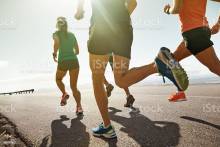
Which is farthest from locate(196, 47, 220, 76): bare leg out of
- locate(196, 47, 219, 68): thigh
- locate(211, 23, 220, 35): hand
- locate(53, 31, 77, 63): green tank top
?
locate(53, 31, 77, 63): green tank top

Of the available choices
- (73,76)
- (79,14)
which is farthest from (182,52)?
(73,76)

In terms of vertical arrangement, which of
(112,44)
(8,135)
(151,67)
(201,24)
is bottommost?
(8,135)

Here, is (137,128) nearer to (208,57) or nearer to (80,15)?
(208,57)

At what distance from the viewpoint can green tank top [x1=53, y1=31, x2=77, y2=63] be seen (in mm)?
7242

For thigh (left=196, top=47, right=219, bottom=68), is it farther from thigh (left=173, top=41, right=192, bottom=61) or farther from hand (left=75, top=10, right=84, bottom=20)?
hand (left=75, top=10, right=84, bottom=20)

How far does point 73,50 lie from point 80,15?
9.62 feet

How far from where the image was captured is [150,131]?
4613mm

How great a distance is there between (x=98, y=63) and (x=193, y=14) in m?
1.36

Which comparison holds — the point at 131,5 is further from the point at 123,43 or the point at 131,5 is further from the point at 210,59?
→ the point at 210,59

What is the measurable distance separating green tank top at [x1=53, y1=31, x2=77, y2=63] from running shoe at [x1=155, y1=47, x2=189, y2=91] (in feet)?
12.0

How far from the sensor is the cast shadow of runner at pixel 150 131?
3.92 metres

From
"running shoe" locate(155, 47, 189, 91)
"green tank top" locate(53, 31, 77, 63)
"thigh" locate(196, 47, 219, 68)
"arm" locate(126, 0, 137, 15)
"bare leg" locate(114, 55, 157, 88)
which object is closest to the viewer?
"running shoe" locate(155, 47, 189, 91)

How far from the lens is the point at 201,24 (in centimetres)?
425

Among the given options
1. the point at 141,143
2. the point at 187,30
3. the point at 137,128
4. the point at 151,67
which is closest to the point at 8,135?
the point at 137,128
